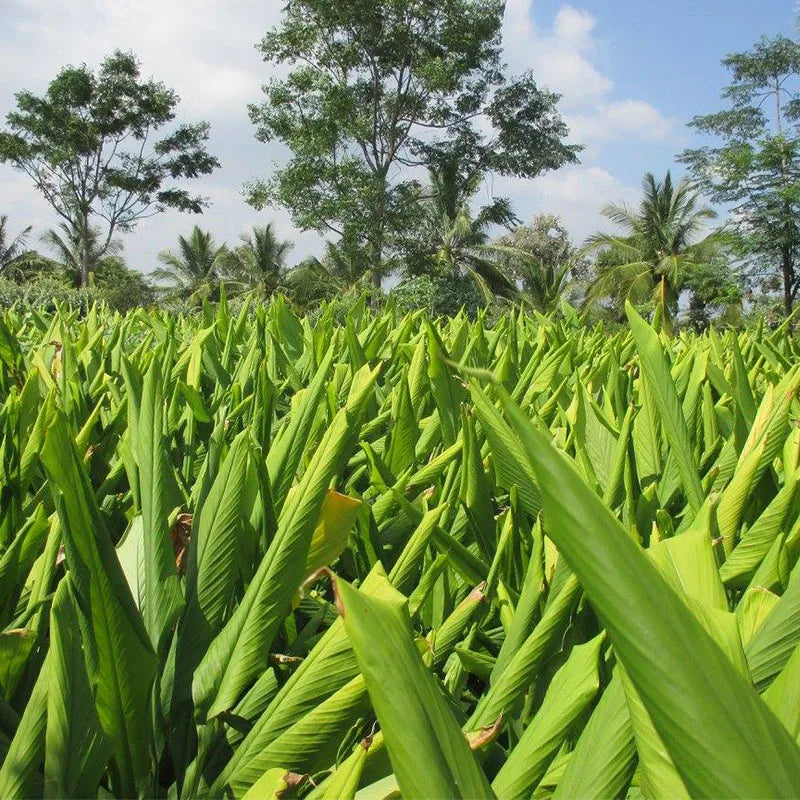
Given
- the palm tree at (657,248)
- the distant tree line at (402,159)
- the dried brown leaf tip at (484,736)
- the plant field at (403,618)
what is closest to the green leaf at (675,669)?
the plant field at (403,618)

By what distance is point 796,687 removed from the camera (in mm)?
249

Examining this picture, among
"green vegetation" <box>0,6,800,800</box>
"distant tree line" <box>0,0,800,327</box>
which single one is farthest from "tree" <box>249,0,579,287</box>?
"green vegetation" <box>0,6,800,800</box>

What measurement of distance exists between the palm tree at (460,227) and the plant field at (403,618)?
23222 mm

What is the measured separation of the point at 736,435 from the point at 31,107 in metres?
26.1

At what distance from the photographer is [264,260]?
98.0ft

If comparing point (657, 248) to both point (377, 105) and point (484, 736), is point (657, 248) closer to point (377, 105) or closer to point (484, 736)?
point (377, 105)

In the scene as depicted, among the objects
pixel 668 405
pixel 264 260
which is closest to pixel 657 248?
pixel 264 260

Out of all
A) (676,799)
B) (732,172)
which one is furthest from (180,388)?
(732,172)

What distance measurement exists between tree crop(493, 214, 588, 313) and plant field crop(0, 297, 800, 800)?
27.1 metres

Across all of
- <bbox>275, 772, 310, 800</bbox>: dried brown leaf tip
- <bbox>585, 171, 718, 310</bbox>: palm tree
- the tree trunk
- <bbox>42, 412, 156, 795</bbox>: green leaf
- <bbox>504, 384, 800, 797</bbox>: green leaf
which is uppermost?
the tree trunk

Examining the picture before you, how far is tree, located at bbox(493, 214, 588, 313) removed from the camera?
1142 inches

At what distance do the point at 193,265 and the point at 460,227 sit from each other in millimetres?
12236

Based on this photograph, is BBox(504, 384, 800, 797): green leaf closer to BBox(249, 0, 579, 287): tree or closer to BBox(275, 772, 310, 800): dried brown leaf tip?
BBox(275, 772, 310, 800): dried brown leaf tip

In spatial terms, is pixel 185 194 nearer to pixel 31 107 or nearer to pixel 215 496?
pixel 31 107
